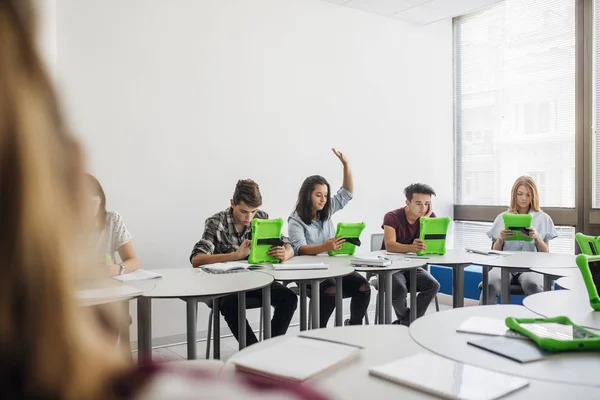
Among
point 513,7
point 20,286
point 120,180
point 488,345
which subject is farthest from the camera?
point 513,7

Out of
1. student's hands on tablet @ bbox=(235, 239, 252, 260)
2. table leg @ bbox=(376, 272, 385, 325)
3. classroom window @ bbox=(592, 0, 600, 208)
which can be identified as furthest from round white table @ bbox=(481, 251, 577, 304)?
student's hands on tablet @ bbox=(235, 239, 252, 260)

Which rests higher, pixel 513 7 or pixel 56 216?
pixel 513 7

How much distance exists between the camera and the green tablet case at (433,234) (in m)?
3.96

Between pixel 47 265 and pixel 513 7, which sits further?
pixel 513 7

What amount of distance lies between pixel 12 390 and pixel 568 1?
6.06 meters

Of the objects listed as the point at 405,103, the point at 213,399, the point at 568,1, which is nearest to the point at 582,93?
the point at 568,1

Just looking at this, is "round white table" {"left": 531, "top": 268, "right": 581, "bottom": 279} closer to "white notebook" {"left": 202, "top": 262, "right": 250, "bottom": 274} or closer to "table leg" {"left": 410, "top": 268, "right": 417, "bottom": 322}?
"table leg" {"left": 410, "top": 268, "right": 417, "bottom": 322}

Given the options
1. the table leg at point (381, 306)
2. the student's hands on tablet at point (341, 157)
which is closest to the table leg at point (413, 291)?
the table leg at point (381, 306)

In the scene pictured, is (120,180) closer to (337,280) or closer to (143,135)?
Result: (143,135)

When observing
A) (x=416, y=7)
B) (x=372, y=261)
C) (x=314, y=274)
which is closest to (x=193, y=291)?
(x=314, y=274)

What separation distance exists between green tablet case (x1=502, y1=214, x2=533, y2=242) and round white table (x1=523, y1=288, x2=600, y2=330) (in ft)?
5.72

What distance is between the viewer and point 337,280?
3.42m

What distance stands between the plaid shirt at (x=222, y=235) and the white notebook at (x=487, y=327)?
1990 mm

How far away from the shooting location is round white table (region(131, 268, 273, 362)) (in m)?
2.49
